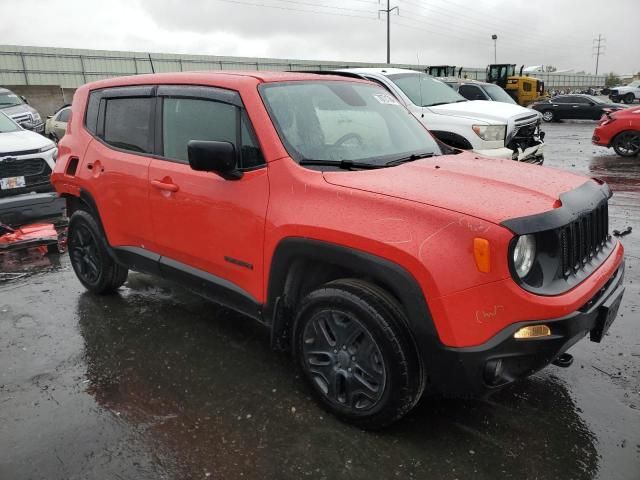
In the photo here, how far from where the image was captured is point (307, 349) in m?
2.90

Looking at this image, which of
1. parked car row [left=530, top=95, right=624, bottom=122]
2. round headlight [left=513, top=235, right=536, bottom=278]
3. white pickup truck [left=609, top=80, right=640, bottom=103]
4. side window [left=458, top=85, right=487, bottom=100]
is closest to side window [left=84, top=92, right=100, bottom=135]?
round headlight [left=513, top=235, right=536, bottom=278]

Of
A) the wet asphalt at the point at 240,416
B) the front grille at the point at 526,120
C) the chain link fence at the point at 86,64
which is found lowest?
the wet asphalt at the point at 240,416

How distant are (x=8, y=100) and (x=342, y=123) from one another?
50.8ft

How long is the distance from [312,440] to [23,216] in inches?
208

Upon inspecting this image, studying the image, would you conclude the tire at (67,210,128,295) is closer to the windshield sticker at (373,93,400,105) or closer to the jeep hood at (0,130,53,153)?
the windshield sticker at (373,93,400,105)

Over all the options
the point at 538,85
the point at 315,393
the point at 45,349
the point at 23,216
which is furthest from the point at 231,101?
the point at 538,85

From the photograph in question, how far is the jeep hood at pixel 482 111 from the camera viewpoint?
8.33 m

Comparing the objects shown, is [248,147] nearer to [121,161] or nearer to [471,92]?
[121,161]

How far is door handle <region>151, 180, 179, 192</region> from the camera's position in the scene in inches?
136

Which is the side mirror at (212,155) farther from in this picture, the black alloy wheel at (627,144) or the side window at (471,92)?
the black alloy wheel at (627,144)

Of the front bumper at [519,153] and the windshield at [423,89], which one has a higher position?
the windshield at [423,89]

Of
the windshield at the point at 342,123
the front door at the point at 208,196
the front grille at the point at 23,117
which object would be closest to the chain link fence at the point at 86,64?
the front grille at the point at 23,117

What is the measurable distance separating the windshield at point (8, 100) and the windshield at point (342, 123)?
1480 cm

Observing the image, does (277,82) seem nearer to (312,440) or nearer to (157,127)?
(157,127)
